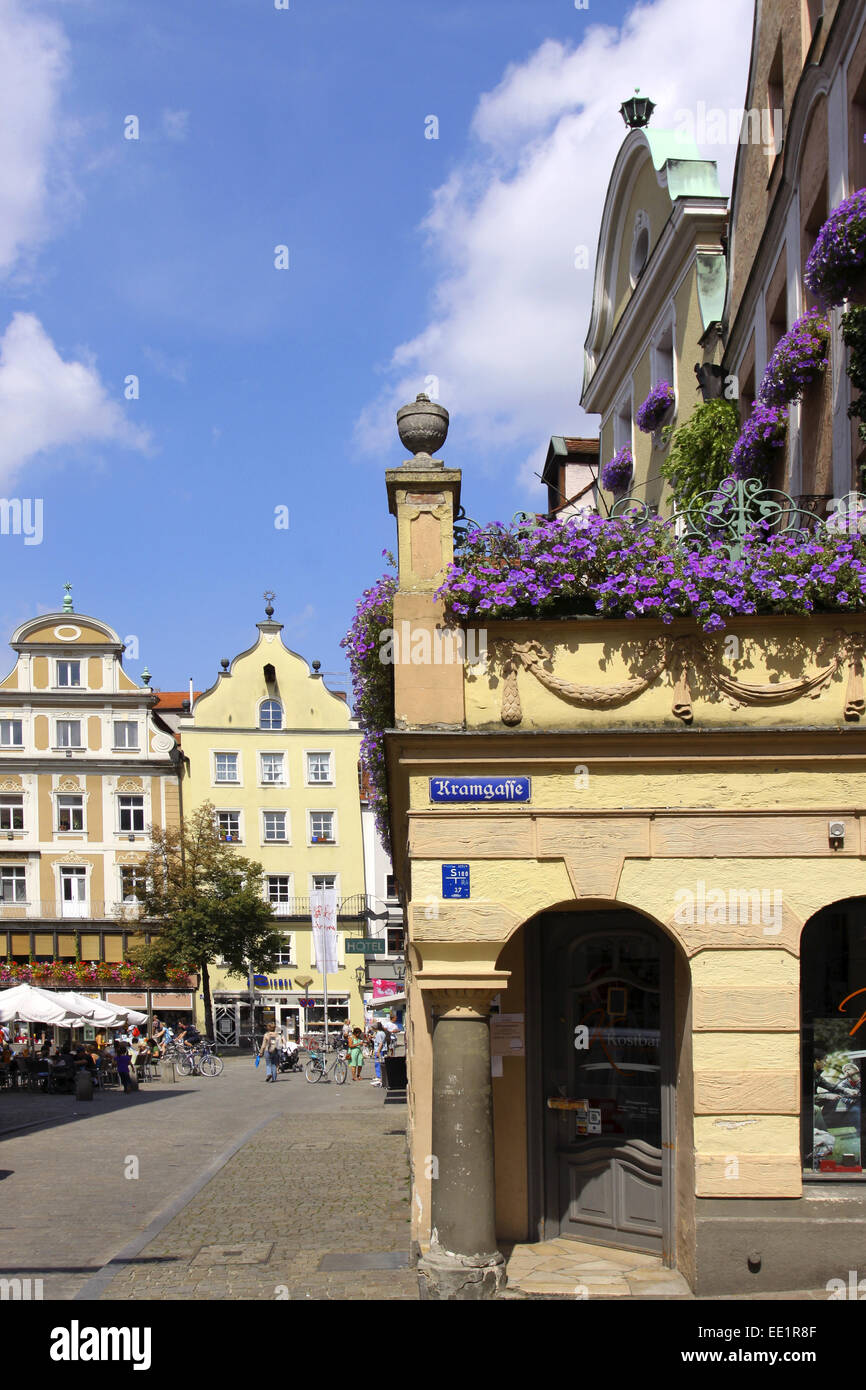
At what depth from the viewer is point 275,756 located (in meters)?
62.1

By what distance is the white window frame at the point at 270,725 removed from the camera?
204 ft

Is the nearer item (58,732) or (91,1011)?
(91,1011)

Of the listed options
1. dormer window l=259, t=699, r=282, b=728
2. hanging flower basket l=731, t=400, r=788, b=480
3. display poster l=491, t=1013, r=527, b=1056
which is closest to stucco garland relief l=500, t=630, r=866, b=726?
display poster l=491, t=1013, r=527, b=1056

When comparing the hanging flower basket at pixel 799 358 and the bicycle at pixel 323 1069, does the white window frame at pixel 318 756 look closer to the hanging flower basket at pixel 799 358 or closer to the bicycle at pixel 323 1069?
the bicycle at pixel 323 1069

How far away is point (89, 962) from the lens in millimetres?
56062

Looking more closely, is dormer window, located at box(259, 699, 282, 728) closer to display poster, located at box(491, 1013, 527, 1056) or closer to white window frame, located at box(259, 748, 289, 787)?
white window frame, located at box(259, 748, 289, 787)

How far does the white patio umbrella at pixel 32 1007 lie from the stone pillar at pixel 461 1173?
70.6 feet

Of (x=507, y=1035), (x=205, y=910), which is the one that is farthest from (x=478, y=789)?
(x=205, y=910)

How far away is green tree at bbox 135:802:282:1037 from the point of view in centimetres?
4941

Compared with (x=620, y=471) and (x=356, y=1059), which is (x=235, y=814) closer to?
(x=356, y=1059)

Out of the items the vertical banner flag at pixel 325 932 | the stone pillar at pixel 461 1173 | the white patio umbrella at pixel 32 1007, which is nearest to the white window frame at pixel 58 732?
the vertical banner flag at pixel 325 932

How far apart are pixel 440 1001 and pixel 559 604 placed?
2715mm

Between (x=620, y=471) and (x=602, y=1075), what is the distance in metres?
14.0

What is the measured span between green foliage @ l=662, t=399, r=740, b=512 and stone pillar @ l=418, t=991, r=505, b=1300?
30.4ft
